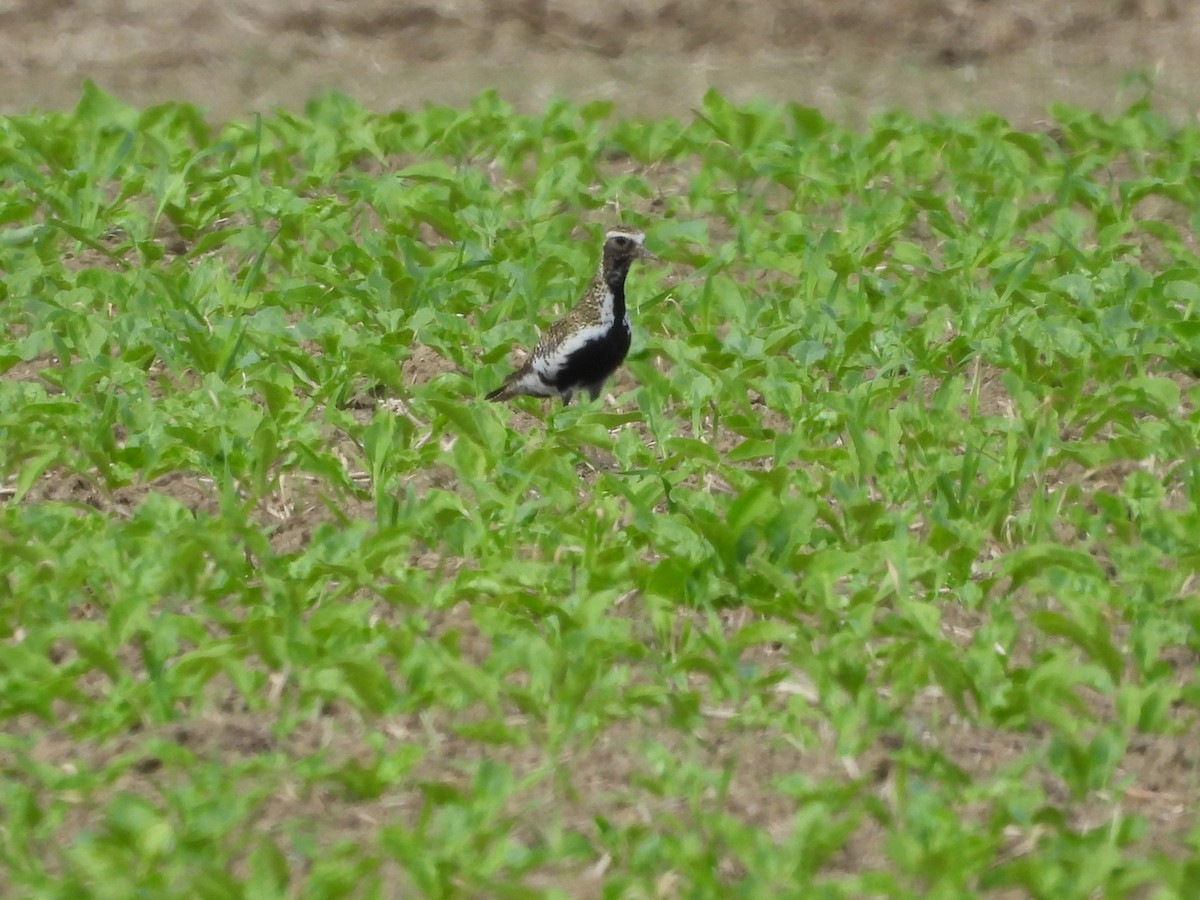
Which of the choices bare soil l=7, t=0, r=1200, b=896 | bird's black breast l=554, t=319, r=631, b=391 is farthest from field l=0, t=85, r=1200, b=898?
bare soil l=7, t=0, r=1200, b=896

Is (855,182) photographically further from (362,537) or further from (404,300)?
(362,537)

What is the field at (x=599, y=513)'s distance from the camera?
4398 mm

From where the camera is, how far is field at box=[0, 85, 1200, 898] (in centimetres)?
440

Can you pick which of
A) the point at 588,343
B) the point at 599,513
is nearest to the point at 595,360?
the point at 588,343

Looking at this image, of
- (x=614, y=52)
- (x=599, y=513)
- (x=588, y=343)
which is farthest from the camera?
(x=614, y=52)

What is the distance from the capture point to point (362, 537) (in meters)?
5.63

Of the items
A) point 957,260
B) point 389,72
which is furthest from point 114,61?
point 957,260

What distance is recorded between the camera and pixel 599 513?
5859mm

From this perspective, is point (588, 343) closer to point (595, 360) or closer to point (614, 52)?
point (595, 360)

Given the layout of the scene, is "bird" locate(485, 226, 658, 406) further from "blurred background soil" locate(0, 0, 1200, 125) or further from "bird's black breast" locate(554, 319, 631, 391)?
"blurred background soil" locate(0, 0, 1200, 125)

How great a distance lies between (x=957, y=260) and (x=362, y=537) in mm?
3026

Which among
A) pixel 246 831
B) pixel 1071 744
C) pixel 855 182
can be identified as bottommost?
pixel 246 831

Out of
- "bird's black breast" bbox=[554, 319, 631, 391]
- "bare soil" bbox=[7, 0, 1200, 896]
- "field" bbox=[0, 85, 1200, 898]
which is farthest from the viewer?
"bare soil" bbox=[7, 0, 1200, 896]

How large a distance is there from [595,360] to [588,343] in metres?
0.06
